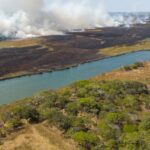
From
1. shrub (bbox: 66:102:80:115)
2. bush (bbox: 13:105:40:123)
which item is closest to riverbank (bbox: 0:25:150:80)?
shrub (bbox: 66:102:80:115)

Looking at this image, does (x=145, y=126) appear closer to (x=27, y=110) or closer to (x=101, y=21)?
(x=27, y=110)

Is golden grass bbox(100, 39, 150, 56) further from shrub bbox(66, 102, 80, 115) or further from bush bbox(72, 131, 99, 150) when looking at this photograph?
bush bbox(72, 131, 99, 150)

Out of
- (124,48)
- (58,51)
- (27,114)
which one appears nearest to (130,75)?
(27,114)

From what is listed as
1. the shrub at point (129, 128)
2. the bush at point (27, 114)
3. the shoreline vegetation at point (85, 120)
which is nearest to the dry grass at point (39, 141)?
the shoreline vegetation at point (85, 120)

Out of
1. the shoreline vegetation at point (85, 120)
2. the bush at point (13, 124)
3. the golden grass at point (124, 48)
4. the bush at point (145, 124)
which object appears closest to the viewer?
the shoreline vegetation at point (85, 120)

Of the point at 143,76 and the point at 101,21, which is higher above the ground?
the point at 101,21

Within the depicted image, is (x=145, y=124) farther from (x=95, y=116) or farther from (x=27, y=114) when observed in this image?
(x=27, y=114)

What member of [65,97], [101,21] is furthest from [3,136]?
[101,21]

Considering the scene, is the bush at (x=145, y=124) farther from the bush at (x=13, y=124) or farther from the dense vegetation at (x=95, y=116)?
the bush at (x=13, y=124)
